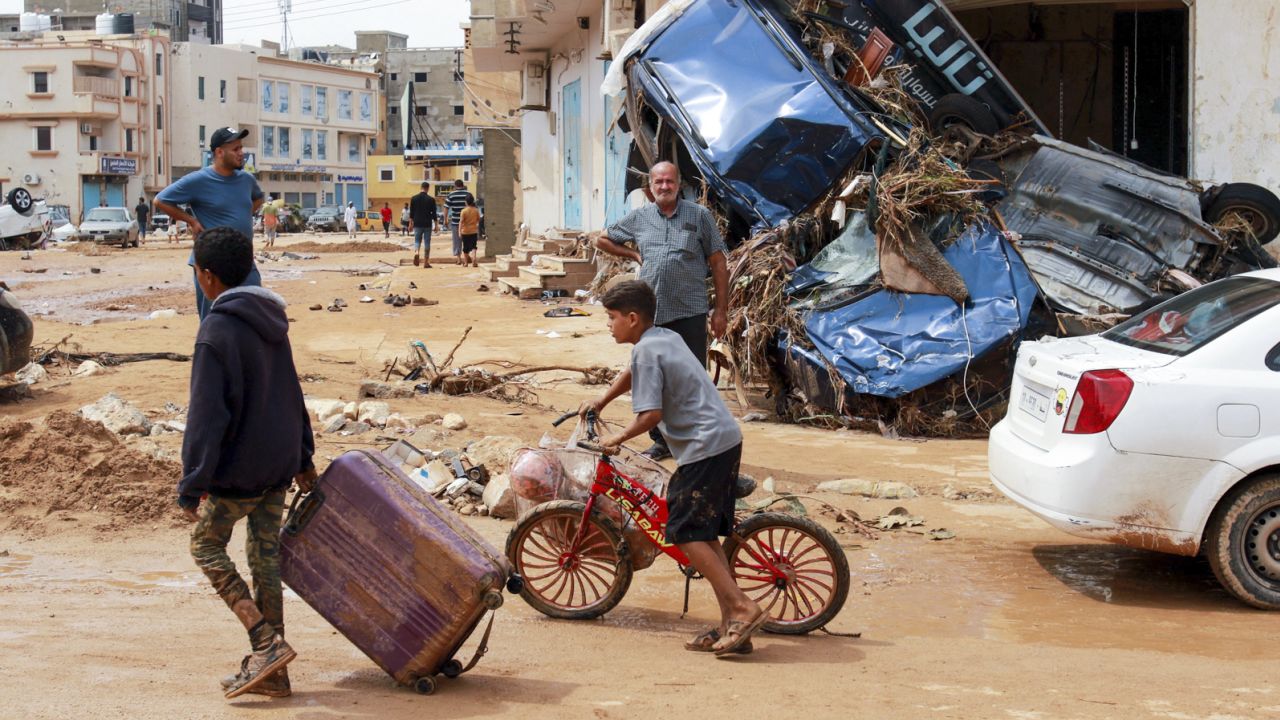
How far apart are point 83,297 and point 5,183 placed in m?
55.7

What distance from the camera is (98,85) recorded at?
237ft

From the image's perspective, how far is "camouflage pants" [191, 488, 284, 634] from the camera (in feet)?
14.3

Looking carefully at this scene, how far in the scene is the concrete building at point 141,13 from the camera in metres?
92.4

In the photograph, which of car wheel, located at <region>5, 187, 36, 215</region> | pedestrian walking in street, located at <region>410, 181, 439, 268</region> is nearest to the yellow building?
car wheel, located at <region>5, 187, 36, 215</region>

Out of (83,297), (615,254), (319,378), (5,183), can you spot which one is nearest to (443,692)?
(615,254)

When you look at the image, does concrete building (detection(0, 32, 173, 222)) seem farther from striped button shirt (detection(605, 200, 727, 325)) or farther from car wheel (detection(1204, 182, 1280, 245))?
striped button shirt (detection(605, 200, 727, 325))

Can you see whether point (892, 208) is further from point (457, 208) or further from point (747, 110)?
point (457, 208)

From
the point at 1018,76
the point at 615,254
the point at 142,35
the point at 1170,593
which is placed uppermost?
the point at 142,35

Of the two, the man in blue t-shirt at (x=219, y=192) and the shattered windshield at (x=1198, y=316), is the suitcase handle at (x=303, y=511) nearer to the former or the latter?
the man in blue t-shirt at (x=219, y=192)

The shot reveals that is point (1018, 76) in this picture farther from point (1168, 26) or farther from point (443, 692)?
point (443, 692)

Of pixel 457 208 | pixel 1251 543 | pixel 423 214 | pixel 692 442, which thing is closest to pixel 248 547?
pixel 692 442

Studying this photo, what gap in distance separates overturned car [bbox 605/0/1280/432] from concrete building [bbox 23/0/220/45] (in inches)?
3403

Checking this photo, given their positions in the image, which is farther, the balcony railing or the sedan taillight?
the balcony railing

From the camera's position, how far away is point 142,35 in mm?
79125
